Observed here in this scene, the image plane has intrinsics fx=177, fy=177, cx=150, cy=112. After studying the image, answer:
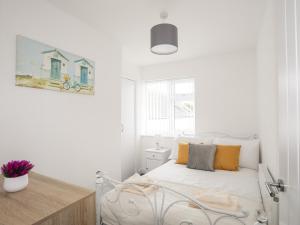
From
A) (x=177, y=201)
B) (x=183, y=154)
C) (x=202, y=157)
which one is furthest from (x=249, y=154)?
(x=177, y=201)

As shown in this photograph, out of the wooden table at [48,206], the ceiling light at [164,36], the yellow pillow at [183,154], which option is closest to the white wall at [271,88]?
the ceiling light at [164,36]

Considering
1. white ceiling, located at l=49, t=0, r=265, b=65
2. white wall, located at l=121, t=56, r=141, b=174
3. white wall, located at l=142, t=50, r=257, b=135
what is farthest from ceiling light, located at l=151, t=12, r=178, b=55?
white wall, located at l=121, t=56, r=141, b=174

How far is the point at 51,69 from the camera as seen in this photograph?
5.78 feet

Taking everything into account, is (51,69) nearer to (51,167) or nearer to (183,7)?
(51,167)

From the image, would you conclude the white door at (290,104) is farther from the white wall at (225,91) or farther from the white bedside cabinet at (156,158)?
the white bedside cabinet at (156,158)

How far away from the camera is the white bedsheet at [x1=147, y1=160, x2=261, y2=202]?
1776mm

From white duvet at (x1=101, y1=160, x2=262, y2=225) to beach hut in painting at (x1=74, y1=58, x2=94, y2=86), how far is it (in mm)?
1285

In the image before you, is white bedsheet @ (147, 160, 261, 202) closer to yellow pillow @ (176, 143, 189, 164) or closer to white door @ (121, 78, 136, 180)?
yellow pillow @ (176, 143, 189, 164)

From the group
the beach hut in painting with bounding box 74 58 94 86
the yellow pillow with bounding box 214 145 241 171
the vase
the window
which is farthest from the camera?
the window

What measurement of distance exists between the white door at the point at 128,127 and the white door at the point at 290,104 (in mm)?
2881

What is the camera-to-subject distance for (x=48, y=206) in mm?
859

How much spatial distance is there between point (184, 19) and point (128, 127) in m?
2.26

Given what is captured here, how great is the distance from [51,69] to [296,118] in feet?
Answer: 6.34

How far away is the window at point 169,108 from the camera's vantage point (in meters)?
3.58
